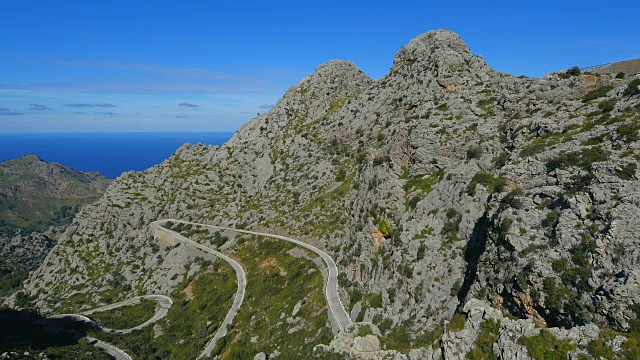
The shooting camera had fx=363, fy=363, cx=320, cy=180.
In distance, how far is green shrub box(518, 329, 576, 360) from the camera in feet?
65.2

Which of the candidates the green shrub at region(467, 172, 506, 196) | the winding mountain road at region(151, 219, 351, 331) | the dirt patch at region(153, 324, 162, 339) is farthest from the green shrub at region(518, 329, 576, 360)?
the dirt patch at region(153, 324, 162, 339)

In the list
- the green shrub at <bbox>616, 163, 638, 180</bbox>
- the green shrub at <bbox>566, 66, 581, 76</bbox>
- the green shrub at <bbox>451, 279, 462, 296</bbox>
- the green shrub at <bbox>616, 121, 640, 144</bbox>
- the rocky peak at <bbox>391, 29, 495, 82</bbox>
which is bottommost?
the green shrub at <bbox>451, 279, 462, 296</bbox>

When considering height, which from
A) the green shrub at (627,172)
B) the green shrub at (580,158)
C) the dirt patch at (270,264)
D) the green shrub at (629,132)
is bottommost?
the dirt patch at (270,264)

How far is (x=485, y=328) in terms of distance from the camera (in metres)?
23.9

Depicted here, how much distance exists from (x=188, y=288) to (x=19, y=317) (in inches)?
1599

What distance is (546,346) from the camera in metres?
20.5

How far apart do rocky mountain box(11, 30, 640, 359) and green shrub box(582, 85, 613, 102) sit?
33 cm

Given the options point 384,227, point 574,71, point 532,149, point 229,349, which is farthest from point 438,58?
point 229,349

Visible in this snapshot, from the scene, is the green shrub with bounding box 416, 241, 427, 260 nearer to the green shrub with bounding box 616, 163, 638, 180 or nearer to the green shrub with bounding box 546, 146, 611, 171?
the green shrub with bounding box 546, 146, 611, 171

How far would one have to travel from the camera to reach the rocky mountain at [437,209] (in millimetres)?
24547

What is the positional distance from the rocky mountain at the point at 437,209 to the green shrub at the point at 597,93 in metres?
0.33

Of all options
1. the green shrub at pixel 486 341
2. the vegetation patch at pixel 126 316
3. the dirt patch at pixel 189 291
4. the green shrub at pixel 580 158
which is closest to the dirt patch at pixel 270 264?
the dirt patch at pixel 189 291

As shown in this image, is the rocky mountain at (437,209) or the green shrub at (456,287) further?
the green shrub at (456,287)

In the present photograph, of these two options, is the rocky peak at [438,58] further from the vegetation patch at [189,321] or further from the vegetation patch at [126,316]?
the vegetation patch at [126,316]
